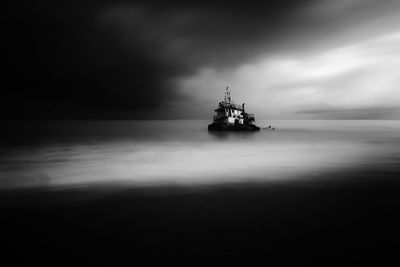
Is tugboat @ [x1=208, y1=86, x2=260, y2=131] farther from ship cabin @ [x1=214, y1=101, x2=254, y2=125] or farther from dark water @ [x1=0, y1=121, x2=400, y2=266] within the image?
dark water @ [x1=0, y1=121, x2=400, y2=266]

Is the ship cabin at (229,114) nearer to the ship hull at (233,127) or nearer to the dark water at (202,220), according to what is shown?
the ship hull at (233,127)

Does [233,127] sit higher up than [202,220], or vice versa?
[233,127]

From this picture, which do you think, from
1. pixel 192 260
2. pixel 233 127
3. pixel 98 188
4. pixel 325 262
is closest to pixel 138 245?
pixel 192 260

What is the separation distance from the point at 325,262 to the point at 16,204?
47.9ft

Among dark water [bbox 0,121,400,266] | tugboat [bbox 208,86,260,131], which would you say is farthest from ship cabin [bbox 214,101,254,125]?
dark water [bbox 0,121,400,266]

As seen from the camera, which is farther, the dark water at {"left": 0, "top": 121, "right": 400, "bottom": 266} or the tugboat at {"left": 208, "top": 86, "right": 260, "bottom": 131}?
the tugboat at {"left": 208, "top": 86, "right": 260, "bottom": 131}

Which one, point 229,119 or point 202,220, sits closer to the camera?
point 202,220

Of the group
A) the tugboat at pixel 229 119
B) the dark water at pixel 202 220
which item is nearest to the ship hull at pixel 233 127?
the tugboat at pixel 229 119

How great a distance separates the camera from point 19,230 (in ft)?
34.7

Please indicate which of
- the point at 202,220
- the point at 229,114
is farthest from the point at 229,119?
the point at 202,220

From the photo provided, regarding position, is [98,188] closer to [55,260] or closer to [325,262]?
[55,260]

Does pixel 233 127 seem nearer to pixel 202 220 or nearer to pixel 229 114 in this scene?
pixel 229 114

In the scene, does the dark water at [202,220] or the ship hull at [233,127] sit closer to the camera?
the dark water at [202,220]

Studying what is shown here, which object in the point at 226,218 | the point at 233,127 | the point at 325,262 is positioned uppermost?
the point at 233,127
